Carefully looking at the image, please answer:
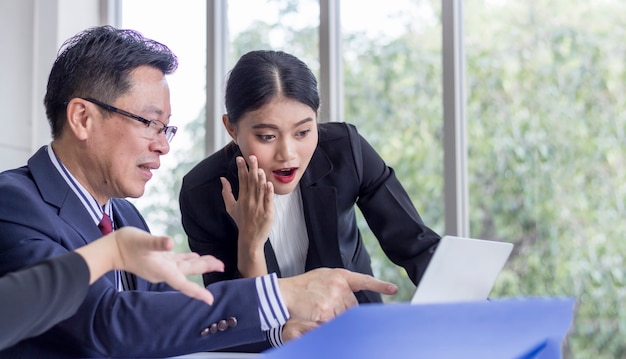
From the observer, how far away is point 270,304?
1.27m

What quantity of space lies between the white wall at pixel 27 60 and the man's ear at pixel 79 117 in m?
1.85

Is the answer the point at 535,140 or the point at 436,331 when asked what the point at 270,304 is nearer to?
the point at 436,331

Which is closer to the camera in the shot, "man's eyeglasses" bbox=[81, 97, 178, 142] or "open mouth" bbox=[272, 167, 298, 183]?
"man's eyeglasses" bbox=[81, 97, 178, 142]

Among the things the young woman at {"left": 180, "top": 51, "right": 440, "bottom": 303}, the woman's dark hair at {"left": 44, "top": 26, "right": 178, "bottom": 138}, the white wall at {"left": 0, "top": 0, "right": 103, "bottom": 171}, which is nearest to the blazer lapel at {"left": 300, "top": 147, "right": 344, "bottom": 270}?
the young woman at {"left": 180, "top": 51, "right": 440, "bottom": 303}

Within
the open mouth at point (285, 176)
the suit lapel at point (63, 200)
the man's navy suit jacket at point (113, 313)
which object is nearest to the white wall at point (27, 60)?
the open mouth at point (285, 176)

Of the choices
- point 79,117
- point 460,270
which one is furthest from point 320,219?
point 460,270

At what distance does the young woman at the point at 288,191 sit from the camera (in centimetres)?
192

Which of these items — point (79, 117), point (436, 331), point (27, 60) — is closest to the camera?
point (436, 331)

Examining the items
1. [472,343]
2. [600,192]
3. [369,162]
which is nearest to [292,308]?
[472,343]

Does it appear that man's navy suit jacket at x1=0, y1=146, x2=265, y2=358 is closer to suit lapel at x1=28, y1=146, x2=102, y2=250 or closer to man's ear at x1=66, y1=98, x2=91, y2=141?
suit lapel at x1=28, y1=146, x2=102, y2=250

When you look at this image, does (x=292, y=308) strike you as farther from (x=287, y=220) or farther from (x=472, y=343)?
(x=287, y=220)

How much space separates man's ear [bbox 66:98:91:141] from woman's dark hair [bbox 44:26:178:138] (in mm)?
25

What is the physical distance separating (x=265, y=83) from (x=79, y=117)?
1.60ft

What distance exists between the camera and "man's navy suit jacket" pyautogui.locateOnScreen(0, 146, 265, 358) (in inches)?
50.5
